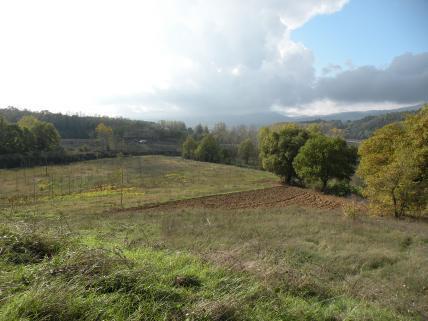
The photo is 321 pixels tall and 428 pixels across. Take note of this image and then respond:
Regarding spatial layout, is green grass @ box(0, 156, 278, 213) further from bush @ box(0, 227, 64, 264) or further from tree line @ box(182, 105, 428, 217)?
bush @ box(0, 227, 64, 264)

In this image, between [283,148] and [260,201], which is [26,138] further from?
[260,201]

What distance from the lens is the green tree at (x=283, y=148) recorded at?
47.5 meters

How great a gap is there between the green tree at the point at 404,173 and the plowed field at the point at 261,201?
624 centimetres

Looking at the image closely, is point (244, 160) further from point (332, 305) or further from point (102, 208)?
point (332, 305)

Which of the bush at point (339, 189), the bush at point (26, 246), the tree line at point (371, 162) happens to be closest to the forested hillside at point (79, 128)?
Result: the tree line at point (371, 162)

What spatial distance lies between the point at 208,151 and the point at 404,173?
6918 centimetres

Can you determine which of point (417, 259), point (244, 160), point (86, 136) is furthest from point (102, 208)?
point (86, 136)

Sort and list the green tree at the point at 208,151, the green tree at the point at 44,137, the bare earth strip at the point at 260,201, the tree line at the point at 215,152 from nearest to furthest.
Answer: the bare earth strip at the point at 260,201
the green tree at the point at 44,137
the green tree at the point at 208,151
the tree line at the point at 215,152

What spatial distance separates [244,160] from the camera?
322 ft

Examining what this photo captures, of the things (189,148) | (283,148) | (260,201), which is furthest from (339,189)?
(189,148)

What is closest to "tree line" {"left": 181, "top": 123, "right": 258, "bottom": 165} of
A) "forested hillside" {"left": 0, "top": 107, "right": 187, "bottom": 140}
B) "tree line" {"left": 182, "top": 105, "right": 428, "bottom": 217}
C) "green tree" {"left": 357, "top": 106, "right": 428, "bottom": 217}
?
"tree line" {"left": 182, "top": 105, "right": 428, "bottom": 217}

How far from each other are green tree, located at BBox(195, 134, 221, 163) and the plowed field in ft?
159

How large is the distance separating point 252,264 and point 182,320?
2.53 metres

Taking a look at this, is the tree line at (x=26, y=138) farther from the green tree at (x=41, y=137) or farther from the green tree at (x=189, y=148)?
the green tree at (x=189, y=148)
